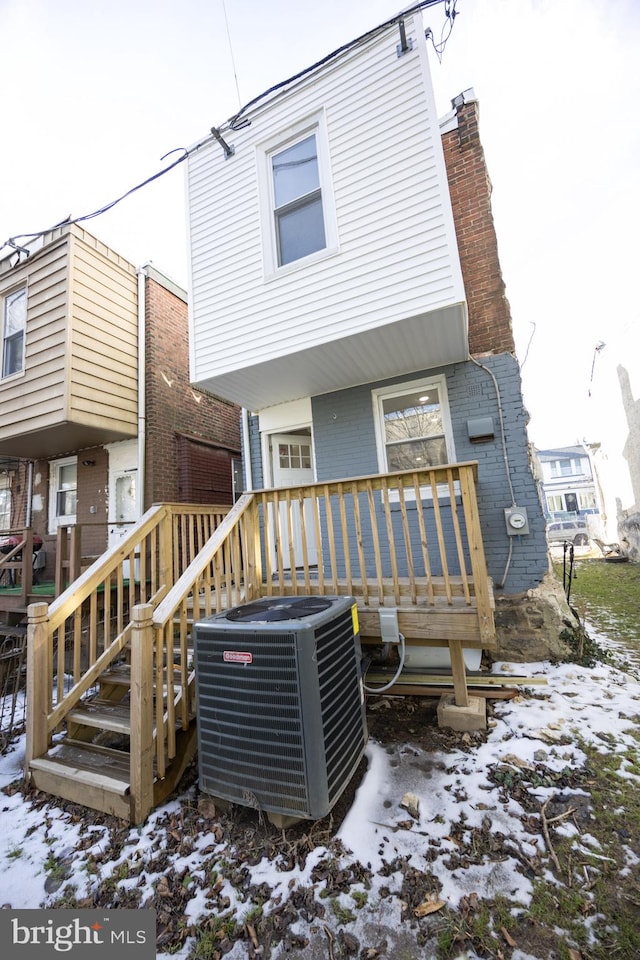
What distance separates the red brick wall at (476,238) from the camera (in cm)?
457

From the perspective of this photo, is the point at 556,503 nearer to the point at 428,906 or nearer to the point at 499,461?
the point at 499,461

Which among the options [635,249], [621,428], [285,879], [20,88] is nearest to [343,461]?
[285,879]

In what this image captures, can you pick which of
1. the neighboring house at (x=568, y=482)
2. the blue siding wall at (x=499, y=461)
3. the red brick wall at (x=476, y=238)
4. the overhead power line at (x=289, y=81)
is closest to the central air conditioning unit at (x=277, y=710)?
the blue siding wall at (x=499, y=461)

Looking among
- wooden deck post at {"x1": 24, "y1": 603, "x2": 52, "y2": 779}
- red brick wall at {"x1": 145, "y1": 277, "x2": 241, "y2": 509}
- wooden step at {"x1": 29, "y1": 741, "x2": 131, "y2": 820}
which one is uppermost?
red brick wall at {"x1": 145, "y1": 277, "x2": 241, "y2": 509}

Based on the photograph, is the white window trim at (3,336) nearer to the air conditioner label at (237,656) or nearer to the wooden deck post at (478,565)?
the air conditioner label at (237,656)

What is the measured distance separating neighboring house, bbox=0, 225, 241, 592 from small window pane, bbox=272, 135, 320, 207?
9.54 ft

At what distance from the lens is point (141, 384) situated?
23.6 feet

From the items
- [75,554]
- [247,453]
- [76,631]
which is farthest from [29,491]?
[76,631]

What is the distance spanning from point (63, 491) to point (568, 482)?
31105 mm

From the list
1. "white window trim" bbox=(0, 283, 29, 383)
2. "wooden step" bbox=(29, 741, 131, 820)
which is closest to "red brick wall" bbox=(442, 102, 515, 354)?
"wooden step" bbox=(29, 741, 131, 820)

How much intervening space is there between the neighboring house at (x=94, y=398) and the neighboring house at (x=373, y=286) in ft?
6.52

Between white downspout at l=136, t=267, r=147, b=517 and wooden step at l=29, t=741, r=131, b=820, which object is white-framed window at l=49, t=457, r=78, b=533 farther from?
wooden step at l=29, t=741, r=131, b=820

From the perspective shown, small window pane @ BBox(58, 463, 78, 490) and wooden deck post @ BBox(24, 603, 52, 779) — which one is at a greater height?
small window pane @ BBox(58, 463, 78, 490)

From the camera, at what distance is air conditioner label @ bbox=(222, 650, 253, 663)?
2096 mm
